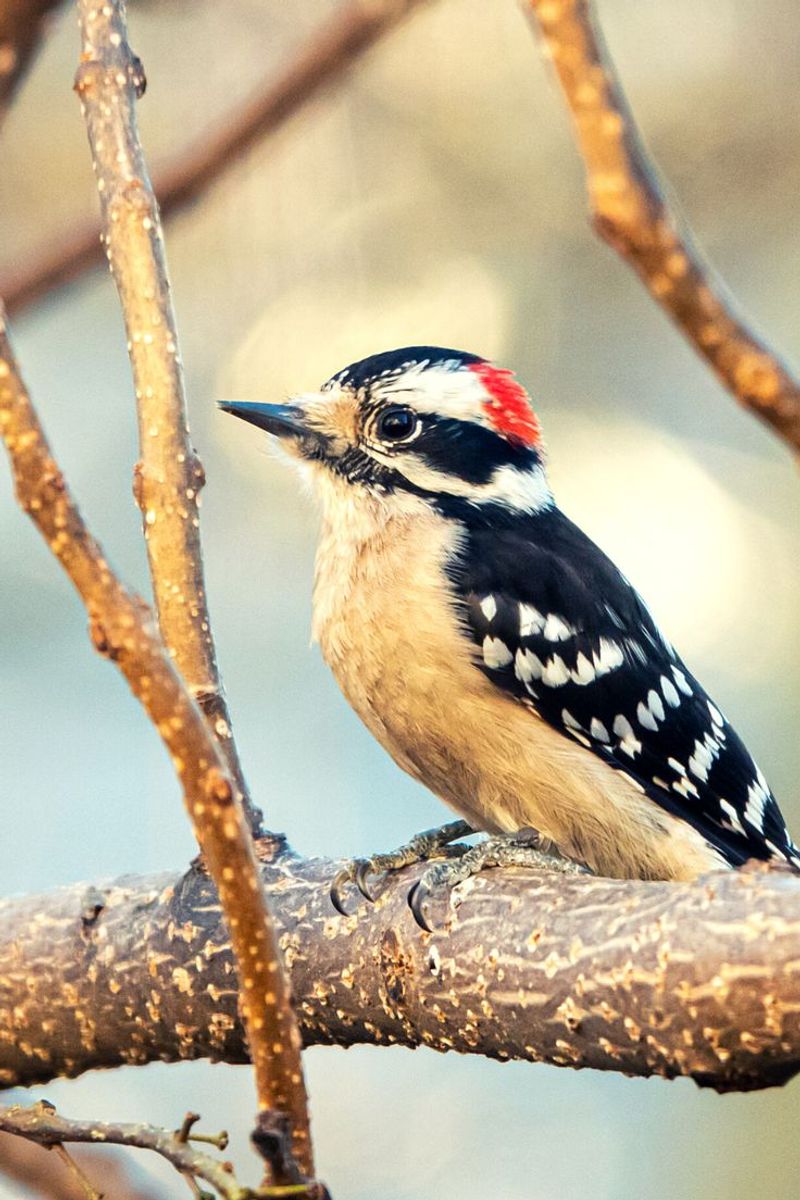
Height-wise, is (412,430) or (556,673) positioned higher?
(412,430)

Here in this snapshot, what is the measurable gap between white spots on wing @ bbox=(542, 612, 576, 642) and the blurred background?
145 inches

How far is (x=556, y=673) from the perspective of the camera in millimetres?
3258

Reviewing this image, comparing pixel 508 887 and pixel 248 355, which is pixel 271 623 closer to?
pixel 248 355

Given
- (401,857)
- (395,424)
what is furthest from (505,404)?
(401,857)

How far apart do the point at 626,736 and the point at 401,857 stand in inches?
23.9

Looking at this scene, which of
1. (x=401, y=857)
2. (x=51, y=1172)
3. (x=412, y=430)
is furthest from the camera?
(x=412, y=430)

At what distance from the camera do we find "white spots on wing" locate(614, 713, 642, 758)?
326 centimetres

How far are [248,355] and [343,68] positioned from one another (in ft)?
16.9

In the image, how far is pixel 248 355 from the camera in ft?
24.3

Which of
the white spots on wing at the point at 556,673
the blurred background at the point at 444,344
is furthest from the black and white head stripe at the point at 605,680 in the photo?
the blurred background at the point at 444,344

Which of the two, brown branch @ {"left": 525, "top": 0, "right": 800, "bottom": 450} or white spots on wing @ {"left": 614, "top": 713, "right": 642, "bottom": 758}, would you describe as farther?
white spots on wing @ {"left": 614, "top": 713, "right": 642, "bottom": 758}

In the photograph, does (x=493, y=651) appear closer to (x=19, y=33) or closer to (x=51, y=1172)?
(x=51, y=1172)

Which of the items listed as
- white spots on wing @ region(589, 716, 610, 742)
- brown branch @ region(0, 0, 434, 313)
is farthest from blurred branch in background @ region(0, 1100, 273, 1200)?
white spots on wing @ region(589, 716, 610, 742)

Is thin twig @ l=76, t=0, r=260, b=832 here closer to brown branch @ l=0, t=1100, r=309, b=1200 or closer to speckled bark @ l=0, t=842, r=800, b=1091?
speckled bark @ l=0, t=842, r=800, b=1091
